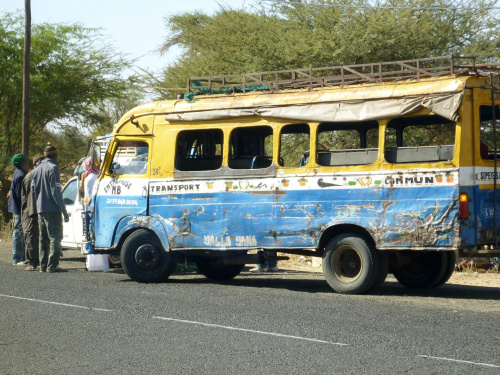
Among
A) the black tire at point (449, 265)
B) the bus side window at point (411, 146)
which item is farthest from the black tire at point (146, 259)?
the black tire at point (449, 265)

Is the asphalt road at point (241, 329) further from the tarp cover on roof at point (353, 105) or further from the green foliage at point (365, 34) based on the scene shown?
the green foliage at point (365, 34)

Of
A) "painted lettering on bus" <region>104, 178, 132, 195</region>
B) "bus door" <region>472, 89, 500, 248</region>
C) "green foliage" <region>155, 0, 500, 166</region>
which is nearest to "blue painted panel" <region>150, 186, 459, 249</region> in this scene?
"bus door" <region>472, 89, 500, 248</region>

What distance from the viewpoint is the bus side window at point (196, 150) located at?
484 inches

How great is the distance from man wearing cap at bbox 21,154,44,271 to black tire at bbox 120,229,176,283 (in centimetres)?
249

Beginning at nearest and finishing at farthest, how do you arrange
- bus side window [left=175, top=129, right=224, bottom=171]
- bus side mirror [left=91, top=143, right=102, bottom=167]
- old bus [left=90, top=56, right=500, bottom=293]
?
old bus [left=90, top=56, right=500, bottom=293]
bus side window [left=175, top=129, right=224, bottom=171]
bus side mirror [left=91, top=143, right=102, bottom=167]

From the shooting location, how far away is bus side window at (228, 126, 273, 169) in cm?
1189

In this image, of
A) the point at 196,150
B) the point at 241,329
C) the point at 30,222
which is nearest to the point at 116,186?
the point at 196,150

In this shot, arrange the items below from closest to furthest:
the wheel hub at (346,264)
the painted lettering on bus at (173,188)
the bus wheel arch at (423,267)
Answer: the wheel hub at (346,264), the bus wheel arch at (423,267), the painted lettering on bus at (173,188)

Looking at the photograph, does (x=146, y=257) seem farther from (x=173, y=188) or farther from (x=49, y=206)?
(x=49, y=206)

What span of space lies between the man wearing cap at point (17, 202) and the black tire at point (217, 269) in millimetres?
3941

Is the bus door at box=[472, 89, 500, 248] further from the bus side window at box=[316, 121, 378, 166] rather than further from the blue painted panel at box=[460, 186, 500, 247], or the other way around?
the bus side window at box=[316, 121, 378, 166]

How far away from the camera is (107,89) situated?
3161 centimetres

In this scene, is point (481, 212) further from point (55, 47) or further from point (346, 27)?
point (55, 47)

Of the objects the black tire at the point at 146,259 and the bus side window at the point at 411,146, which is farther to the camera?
the black tire at the point at 146,259
